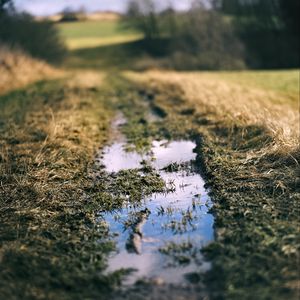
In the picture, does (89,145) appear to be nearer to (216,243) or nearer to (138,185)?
(138,185)

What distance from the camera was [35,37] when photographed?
125ft

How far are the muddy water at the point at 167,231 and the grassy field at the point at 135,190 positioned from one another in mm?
169

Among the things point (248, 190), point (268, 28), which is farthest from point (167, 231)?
point (268, 28)

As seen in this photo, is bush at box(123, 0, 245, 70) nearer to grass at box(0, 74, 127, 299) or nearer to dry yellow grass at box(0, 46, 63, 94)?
dry yellow grass at box(0, 46, 63, 94)

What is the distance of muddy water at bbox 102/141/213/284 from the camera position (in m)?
5.37

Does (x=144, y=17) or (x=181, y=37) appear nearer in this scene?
(x=181, y=37)

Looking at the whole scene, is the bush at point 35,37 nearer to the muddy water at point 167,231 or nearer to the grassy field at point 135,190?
the grassy field at point 135,190

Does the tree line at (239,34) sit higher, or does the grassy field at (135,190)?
the grassy field at (135,190)

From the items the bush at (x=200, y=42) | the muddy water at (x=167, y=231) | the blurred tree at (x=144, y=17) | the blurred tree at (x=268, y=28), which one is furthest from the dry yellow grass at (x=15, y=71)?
the blurred tree at (x=144, y=17)

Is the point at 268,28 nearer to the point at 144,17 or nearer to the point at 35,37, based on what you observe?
the point at 144,17

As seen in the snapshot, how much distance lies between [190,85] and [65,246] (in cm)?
1396

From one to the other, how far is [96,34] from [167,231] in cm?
6610

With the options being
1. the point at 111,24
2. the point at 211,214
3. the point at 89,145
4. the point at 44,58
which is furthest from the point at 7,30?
the point at 111,24

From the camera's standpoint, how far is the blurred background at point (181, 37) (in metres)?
38.8
